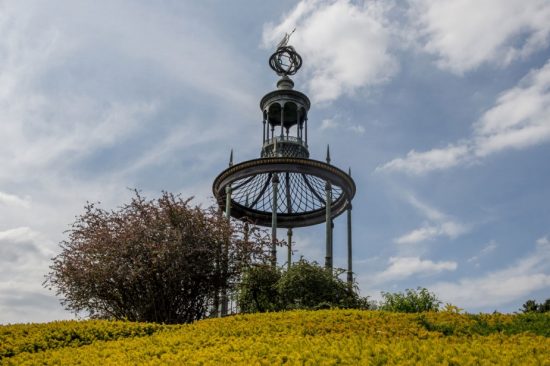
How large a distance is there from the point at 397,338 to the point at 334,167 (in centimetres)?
1681

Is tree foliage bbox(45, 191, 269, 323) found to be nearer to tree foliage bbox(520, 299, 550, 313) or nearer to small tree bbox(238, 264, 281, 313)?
small tree bbox(238, 264, 281, 313)

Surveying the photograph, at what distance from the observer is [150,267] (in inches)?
808

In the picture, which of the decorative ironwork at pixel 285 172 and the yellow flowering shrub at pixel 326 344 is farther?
the decorative ironwork at pixel 285 172

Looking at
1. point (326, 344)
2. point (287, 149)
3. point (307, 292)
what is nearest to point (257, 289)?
point (307, 292)

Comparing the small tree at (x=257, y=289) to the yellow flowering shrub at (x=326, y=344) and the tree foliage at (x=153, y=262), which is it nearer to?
the tree foliage at (x=153, y=262)

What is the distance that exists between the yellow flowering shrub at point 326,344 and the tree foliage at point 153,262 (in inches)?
267

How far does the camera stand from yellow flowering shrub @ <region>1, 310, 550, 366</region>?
7.11 metres

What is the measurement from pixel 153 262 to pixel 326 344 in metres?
12.6

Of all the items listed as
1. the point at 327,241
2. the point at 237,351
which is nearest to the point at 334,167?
the point at 327,241

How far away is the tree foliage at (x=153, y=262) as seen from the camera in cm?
Result: 2045

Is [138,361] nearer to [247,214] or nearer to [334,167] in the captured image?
[334,167]

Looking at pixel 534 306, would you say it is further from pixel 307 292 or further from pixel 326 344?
pixel 326 344

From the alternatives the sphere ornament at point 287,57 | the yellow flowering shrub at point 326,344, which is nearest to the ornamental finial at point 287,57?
the sphere ornament at point 287,57

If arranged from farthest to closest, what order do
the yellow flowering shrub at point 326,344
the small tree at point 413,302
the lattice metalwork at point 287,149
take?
the lattice metalwork at point 287,149 < the small tree at point 413,302 < the yellow flowering shrub at point 326,344
